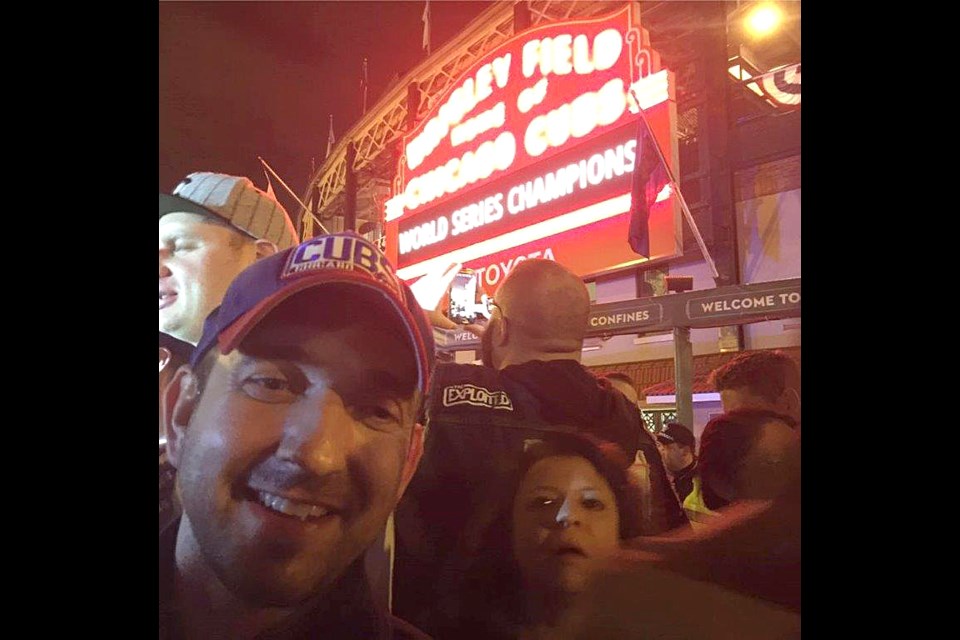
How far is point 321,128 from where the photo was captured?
258 cm

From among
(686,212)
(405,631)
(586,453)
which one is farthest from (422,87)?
(405,631)

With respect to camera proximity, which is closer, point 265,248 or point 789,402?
point 789,402

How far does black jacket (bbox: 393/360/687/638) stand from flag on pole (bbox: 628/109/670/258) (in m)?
0.48

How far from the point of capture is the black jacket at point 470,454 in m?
2.17

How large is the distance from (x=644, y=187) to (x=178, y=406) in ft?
5.78

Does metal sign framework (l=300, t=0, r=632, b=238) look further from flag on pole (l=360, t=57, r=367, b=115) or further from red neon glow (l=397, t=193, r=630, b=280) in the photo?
red neon glow (l=397, t=193, r=630, b=280)

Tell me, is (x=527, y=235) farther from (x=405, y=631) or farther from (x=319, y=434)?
(x=405, y=631)

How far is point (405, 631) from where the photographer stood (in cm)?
221
